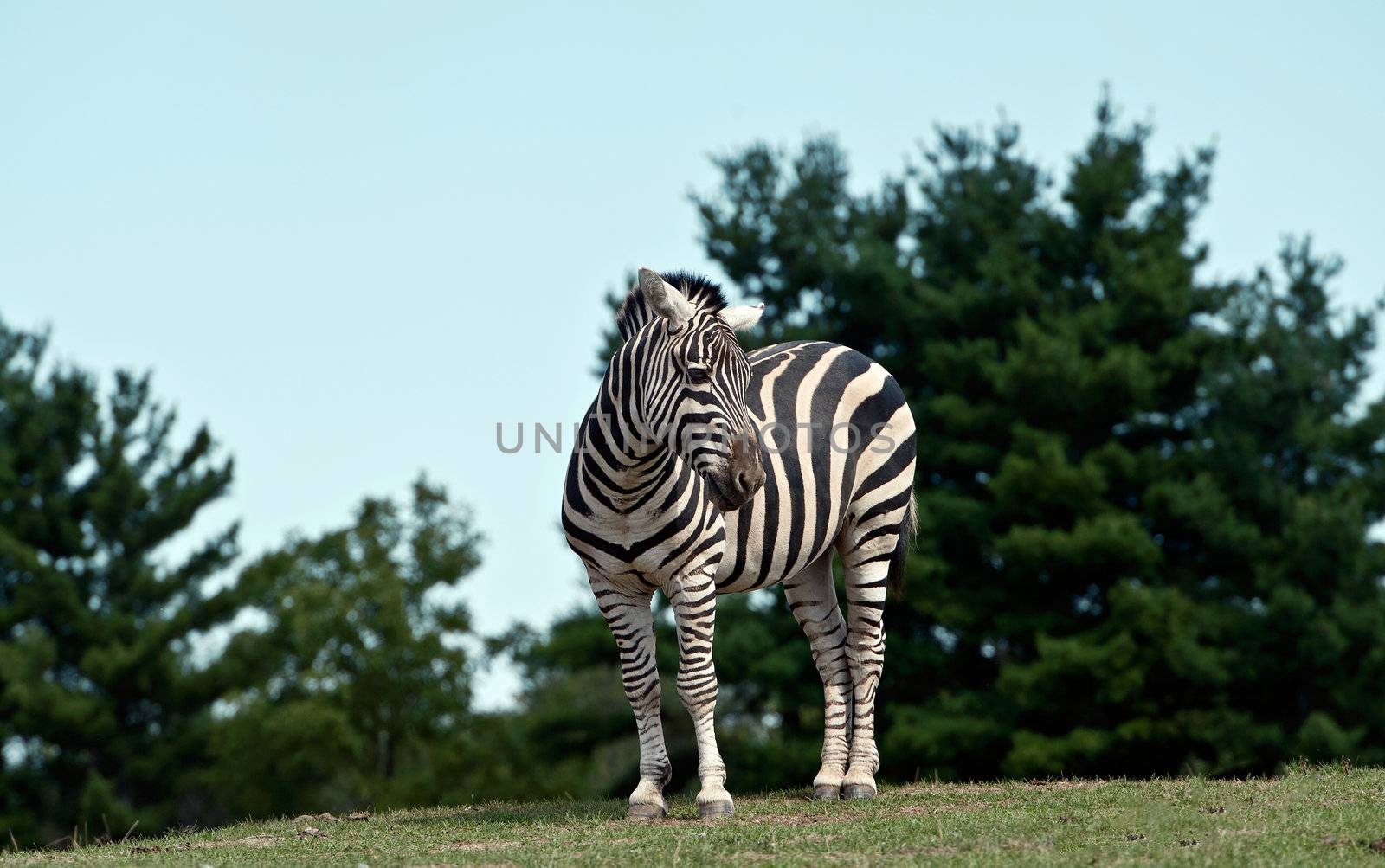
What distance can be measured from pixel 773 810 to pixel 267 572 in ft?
96.5

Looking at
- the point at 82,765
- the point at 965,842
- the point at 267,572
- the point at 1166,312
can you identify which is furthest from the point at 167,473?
the point at 965,842

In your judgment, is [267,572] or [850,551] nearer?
[850,551]

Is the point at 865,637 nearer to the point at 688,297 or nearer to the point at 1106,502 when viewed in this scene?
the point at 688,297

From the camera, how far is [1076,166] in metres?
28.4

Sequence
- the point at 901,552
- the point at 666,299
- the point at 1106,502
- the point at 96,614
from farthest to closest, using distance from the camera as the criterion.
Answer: the point at 96,614 → the point at 1106,502 → the point at 901,552 → the point at 666,299

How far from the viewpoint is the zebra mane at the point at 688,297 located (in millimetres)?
8172

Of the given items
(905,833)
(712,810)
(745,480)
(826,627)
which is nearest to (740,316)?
(745,480)

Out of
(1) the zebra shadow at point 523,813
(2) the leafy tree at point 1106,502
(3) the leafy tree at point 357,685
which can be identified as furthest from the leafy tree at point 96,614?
(1) the zebra shadow at point 523,813

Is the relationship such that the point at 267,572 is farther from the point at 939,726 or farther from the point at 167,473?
the point at 939,726

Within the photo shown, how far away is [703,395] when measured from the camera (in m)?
7.31

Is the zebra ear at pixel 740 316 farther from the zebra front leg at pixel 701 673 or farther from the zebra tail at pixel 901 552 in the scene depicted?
the zebra tail at pixel 901 552

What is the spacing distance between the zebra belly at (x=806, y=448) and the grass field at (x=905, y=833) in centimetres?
163

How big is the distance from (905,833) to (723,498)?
198 cm

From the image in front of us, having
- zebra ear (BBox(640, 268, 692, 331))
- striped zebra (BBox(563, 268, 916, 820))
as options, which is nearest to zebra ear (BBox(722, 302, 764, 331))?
striped zebra (BBox(563, 268, 916, 820))
